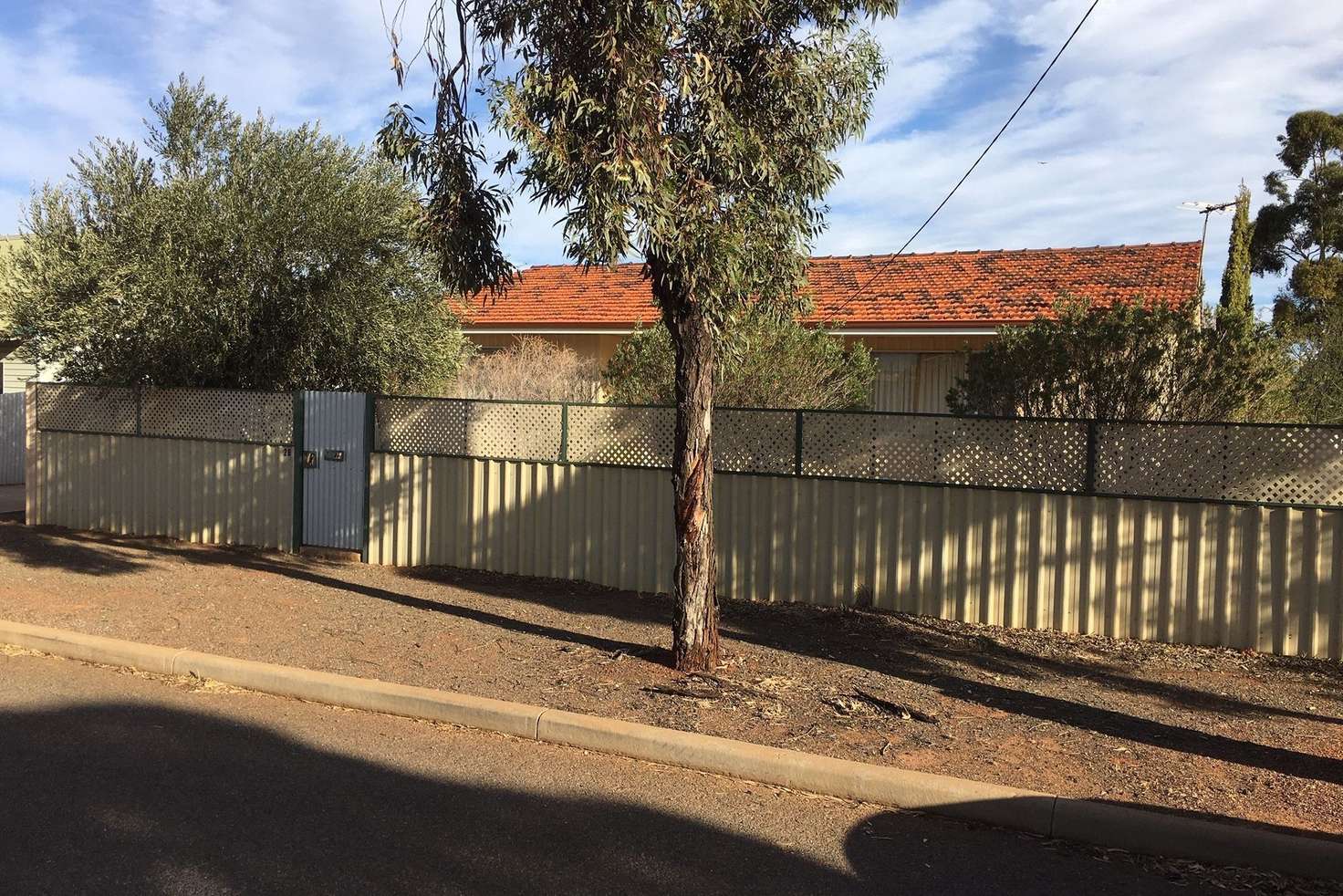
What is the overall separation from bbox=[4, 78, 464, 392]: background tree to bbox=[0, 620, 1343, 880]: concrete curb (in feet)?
18.2

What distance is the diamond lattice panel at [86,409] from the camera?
13.5 meters

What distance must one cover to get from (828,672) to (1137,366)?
4.33 metres

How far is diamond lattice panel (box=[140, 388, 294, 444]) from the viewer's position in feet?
40.3

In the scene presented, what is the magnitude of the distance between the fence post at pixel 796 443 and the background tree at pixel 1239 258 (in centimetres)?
1729

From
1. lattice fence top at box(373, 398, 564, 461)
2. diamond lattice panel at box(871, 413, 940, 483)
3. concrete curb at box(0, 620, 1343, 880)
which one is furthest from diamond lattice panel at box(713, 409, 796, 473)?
concrete curb at box(0, 620, 1343, 880)

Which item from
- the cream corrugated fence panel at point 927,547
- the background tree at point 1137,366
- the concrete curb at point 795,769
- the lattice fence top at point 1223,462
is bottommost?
the concrete curb at point 795,769

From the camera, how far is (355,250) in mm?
12672

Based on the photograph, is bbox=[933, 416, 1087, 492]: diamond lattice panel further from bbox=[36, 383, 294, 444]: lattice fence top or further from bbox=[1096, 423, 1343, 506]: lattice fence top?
bbox=[36, 383, 294, 444]: lattice fence top

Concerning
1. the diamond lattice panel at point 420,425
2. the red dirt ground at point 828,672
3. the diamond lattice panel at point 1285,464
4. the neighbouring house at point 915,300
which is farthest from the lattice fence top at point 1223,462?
the neighbouring house at point 915,300

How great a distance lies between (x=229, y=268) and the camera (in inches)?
486

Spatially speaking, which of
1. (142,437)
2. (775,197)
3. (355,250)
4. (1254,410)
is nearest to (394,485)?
(355,250)

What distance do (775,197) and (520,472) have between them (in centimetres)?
452

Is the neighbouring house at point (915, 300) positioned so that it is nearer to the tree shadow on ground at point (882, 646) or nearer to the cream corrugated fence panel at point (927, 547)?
the cream corrugated fence panel at point (927, 547)

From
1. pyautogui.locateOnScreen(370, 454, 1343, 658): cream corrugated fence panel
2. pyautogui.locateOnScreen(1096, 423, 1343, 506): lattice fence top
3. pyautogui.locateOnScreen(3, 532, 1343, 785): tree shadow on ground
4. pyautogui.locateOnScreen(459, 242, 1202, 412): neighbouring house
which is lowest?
pyautogui.locateOnScreen(3, 532, 1343, 785): tree shadow on ground
